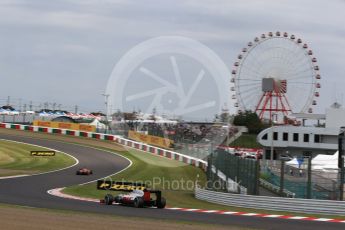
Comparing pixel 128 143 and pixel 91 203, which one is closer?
pixel 91 203

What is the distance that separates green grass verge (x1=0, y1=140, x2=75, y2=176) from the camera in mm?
42750

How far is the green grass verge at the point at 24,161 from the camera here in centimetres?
4275

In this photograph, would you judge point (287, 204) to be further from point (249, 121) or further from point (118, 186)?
point (249, 121)

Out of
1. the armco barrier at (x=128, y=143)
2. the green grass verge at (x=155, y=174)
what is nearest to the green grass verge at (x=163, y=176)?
the green grass verge at (x=155, y=174)

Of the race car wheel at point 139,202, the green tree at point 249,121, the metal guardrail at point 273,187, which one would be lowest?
the race car wheel at point 139,202

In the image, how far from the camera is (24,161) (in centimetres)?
4794

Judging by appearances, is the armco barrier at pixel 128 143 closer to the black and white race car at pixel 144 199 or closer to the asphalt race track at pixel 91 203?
the asphalt race track at pixel 91 203

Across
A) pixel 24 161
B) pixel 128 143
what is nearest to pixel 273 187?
pixel 24 161

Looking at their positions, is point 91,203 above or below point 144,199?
below

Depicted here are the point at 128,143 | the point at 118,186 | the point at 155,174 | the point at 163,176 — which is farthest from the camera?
the point at 128,143

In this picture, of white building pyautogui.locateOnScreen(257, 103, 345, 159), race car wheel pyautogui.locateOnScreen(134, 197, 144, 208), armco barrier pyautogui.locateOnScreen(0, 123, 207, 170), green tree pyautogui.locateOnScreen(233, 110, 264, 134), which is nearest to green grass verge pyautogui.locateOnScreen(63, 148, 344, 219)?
armco barrier pyautogui.locateOnScreen(0, 123, 207, 170)

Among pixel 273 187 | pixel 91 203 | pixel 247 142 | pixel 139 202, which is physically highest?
pixel 273 187

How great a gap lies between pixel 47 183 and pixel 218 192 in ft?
39.6

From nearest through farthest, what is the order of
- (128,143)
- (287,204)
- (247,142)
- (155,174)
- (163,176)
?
(287,204), (163,176), (155,174), (128,143), (247,142)
